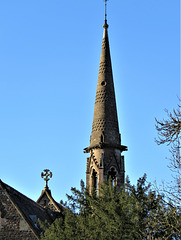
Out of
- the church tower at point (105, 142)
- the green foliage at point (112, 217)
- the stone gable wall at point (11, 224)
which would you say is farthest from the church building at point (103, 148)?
the green foliage at point (112, 217)

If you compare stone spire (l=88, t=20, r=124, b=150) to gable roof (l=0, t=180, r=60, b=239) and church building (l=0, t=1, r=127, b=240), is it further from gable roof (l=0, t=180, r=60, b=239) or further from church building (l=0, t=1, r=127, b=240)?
gable roof (l=0, t=180, r=60, b=239)

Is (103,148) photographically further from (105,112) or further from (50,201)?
(50,201)

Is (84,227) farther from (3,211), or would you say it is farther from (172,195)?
(172,195)

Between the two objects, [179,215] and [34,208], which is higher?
[34,208]

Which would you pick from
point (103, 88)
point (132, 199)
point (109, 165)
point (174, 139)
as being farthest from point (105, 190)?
point (103, 88)

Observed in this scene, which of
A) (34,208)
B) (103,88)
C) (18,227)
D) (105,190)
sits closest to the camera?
(105,190)

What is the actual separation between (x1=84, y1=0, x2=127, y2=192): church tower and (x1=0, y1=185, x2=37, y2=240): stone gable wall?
11.5 metres

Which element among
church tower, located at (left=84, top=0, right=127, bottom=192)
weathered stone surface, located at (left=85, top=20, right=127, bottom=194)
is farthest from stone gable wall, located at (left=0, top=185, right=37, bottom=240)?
weathered stone surface, located at (left=85, top=20, right=127, bottom=194)

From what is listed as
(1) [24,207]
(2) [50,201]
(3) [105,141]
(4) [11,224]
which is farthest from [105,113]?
(4) [11,224]

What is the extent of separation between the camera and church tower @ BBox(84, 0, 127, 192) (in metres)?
37.6

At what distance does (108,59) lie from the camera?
139ft

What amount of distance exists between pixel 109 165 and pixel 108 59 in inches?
376

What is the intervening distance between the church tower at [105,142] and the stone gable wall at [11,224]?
1154 cm

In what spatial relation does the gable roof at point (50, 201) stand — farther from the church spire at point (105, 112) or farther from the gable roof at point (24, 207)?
the gable roof at point (24, 207)
